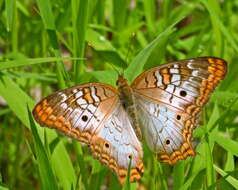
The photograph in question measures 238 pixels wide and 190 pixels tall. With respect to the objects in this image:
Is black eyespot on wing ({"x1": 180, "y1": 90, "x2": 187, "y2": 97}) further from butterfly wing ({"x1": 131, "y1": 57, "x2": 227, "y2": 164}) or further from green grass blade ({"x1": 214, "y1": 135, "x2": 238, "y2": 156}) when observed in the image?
green grass blade ({"x1": 214, "y1": 135, "x2": 238, "y2": 156})

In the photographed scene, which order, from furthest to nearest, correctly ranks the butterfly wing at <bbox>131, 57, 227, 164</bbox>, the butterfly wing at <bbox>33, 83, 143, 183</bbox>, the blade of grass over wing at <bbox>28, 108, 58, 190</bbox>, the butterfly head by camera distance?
the butterfly head < the butterfly wing at <bbox>131, 57, 227, 164</bbox> < the butterfly wing at <bbox>33, 83, 143, 183</bbox> < the blade of grass over wing at <bbox>28, 108, 58, 190</bbox>

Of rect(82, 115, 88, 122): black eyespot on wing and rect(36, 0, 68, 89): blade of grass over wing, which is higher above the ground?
rect(36, 0, 68, 89): blade of grass over wing

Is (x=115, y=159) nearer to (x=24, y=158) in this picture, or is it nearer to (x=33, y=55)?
(x=24, y=158)

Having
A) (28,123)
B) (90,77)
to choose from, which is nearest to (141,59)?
(90,77)

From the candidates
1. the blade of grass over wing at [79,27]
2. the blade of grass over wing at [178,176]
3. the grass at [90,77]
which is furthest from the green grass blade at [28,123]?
the blade of grass over wing at [178,176]

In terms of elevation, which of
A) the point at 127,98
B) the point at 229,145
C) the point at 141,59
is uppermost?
the point at 141,59

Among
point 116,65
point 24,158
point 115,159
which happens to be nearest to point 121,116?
point 115,159

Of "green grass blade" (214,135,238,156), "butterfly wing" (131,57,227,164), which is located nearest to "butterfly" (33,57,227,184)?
"butterfly wing" (131,57,227,164)

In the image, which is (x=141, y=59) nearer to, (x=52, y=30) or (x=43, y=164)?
(x=52, y=30)
